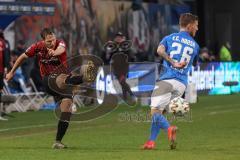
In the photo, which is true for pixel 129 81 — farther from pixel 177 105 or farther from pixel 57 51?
pixel 57 51

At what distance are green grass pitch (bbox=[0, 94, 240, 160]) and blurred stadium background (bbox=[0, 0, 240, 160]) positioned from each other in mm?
17

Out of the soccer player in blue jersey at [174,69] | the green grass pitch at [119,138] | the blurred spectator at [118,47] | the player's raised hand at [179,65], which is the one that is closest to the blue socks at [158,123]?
the soccer player in blue jersey at [174,69]

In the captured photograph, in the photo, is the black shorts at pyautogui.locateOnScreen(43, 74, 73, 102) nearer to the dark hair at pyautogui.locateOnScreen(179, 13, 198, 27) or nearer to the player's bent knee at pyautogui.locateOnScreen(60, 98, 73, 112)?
the player's bent knee at pyautogui.locateOnScreen(60, 98, 73, 112)

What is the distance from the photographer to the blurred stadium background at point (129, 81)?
1400 cm

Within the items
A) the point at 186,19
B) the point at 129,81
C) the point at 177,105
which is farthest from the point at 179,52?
the point at 129,81

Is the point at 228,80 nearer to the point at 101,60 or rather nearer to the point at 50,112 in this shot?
the point at 101,60

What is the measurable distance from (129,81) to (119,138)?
37.3 ft

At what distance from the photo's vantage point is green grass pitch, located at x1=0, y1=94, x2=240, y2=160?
12.7 m

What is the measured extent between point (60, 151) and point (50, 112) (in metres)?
10.4

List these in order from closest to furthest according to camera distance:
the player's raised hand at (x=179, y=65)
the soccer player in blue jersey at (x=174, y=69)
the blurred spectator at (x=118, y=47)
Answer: the player's raised hand at (x=179, y=65)
the soccer player in blue jersey at (x=174, y=69)
the blurred spectator at (x=118, y=47)

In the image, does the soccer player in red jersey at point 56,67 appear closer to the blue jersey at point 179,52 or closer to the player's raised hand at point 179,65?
the blue jersey at point 179,52

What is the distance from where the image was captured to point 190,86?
87.9 ft

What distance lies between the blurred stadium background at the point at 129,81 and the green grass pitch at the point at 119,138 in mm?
17

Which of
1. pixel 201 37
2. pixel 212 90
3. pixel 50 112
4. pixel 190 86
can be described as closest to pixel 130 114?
pixel 50 112
